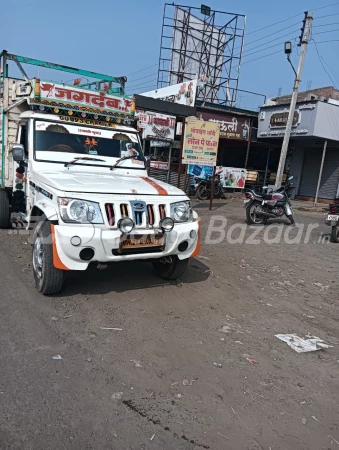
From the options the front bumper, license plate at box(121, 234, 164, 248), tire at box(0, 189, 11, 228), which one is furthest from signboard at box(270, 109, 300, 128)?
the front bumper

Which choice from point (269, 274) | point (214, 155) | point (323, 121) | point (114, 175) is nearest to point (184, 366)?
point (114, 175)

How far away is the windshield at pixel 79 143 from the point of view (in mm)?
5523

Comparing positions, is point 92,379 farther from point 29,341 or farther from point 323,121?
point 323,121

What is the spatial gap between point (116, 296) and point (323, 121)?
1456cm

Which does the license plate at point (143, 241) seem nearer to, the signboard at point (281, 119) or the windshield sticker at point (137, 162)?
the windshield sticker at point (137, 162)

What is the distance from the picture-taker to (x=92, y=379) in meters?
2.96

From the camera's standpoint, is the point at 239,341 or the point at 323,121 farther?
the point at 323,121

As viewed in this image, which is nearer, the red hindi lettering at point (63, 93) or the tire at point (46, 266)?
the tire at point (46, 266)

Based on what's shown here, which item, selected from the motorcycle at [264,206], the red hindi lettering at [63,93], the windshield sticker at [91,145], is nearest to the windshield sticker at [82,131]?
the windshield sticker at [91,145]

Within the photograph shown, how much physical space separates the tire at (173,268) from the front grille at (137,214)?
794mm

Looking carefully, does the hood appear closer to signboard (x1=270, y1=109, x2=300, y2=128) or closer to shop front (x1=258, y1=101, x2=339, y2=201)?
shop front (x1=258, y1=101, x2=339, y2=201)

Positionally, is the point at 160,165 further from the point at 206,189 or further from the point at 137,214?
the point at 137,214

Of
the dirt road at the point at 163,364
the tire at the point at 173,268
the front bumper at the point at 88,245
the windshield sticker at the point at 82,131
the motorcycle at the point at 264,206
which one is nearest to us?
the dirt road at the point at 163,364

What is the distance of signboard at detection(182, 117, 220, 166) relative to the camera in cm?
1219
